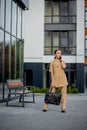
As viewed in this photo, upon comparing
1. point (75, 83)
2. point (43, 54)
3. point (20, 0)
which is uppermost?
point (20, 0)

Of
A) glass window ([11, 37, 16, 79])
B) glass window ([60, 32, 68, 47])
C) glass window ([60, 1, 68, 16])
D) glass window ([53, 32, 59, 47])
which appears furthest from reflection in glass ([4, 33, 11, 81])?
glass window ([60, 1, 68, 16])

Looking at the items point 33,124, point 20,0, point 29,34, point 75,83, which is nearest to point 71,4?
point 29,34

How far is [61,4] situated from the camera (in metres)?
38.7

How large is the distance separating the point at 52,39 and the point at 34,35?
1728mm

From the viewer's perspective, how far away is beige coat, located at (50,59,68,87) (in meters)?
12.1

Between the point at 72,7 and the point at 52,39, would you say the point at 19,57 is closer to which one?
the point at 52,39

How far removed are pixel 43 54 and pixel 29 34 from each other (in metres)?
2.23

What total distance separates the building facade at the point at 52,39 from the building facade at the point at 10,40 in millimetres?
15419

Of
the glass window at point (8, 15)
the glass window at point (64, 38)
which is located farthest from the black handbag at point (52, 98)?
the glass window at point (64, 38)

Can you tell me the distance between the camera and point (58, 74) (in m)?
12.2

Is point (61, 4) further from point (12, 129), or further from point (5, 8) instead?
point (12, 129)

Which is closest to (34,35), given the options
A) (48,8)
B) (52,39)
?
(52,39)

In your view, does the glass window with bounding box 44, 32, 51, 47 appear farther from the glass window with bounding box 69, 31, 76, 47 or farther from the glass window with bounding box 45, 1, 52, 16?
the glass window with bounding box 45, 1, 52, 16

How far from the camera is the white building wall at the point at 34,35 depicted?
1491 inches
